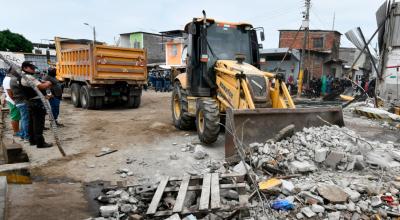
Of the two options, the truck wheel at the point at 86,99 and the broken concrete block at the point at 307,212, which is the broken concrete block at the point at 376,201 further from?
the truck wheel at the point at 86,99

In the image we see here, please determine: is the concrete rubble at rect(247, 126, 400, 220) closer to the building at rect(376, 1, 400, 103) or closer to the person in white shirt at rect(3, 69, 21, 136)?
the person in white shirt at rect(3, 69, 21, 136)

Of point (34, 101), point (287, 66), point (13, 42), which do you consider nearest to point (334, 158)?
point (34, 101)

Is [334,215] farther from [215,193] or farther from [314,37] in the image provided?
[314,37]

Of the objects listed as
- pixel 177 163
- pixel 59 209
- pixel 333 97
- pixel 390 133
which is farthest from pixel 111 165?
pixel 333 97

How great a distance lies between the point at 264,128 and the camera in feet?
19.1

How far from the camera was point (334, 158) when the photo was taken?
5.07m

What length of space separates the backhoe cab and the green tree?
39659 millimetres

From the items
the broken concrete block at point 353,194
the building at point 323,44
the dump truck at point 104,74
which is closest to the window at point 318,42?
the building at point 323,44

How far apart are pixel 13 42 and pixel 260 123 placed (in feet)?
146

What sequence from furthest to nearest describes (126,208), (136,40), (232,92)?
(136,40) → (232,92) → (126,208)

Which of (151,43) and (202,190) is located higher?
(151,43)

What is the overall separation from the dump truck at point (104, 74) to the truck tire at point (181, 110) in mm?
3917

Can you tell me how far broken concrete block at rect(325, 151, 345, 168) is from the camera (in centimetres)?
504

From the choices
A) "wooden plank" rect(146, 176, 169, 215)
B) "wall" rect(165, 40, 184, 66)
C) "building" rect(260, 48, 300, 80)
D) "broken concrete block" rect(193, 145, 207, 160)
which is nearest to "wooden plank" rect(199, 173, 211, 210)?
"wooden plank" rect(146, 176, 169, 215)
